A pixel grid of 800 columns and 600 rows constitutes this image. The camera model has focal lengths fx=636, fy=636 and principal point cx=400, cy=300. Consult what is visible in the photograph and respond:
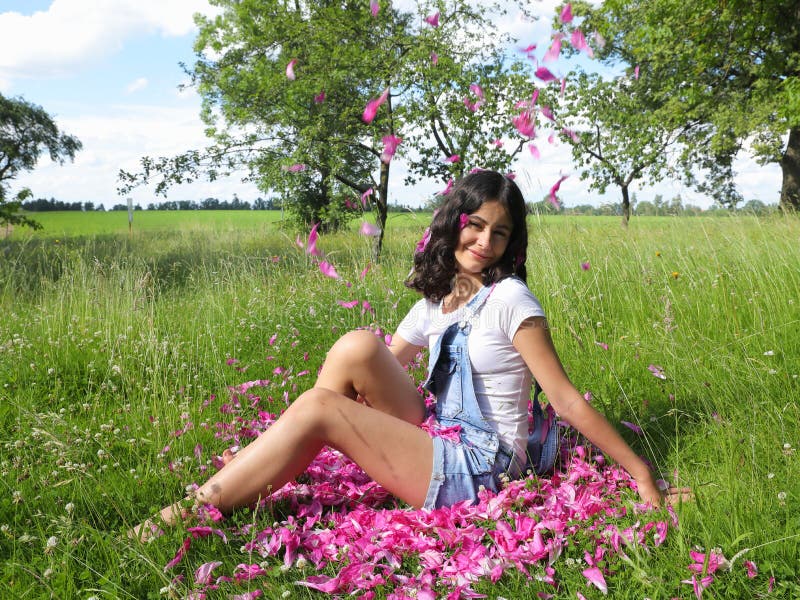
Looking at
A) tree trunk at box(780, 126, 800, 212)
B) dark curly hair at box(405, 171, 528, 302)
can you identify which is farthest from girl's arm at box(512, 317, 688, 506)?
tree trunk at box(780, 126, 800, 212)

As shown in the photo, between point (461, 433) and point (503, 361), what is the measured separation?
1.09 ft

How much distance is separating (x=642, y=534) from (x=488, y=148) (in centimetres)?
776

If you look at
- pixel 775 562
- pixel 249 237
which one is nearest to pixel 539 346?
pixel 775 562

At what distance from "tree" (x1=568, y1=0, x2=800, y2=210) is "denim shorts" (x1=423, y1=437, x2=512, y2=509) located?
10.1 meters

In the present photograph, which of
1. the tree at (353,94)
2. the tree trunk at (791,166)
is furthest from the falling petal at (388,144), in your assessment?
the tree trunk at (791,166)

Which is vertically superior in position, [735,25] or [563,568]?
[735,25]

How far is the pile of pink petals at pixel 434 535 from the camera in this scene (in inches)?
78.0

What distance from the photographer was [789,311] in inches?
151

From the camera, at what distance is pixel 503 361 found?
7.74 ft

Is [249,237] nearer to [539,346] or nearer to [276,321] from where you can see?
[276,321]

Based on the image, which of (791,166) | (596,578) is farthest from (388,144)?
(791,166)

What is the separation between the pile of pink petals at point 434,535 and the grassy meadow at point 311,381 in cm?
3

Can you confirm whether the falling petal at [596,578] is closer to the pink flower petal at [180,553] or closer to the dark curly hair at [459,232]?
the dark curly hair at [459,232]

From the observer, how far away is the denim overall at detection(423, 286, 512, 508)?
7.60 ft
